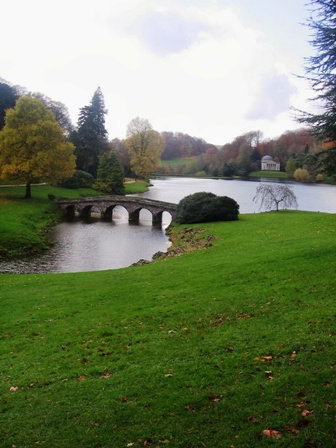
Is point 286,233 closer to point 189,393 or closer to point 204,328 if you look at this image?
point 204,328

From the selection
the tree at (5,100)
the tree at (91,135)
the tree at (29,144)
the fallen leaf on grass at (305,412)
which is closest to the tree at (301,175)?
the tree at (91,135)

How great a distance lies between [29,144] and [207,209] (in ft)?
84.6

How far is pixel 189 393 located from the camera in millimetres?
7426

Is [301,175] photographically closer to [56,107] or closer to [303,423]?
[56,107]

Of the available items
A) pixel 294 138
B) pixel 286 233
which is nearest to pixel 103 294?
pixel 286 233

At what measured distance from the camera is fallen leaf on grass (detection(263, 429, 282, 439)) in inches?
233

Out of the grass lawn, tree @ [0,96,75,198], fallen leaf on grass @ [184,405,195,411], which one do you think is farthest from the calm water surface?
fallen leaf on grass @ [184,405,195,411]

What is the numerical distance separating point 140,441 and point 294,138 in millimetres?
162498

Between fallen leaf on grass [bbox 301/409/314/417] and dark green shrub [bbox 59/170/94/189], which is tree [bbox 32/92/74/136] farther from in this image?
fallen leaf on grass [bbox 301/409/314/417]

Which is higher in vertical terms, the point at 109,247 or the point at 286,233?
the point at 286,233

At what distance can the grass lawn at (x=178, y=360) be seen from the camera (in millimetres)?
6371

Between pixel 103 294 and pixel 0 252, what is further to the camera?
pixel 0 252

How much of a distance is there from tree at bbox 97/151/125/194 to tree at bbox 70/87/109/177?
6.17m

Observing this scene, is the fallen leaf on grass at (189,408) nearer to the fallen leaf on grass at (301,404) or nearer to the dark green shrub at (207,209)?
the fallen leaf on grass at (301,404)
